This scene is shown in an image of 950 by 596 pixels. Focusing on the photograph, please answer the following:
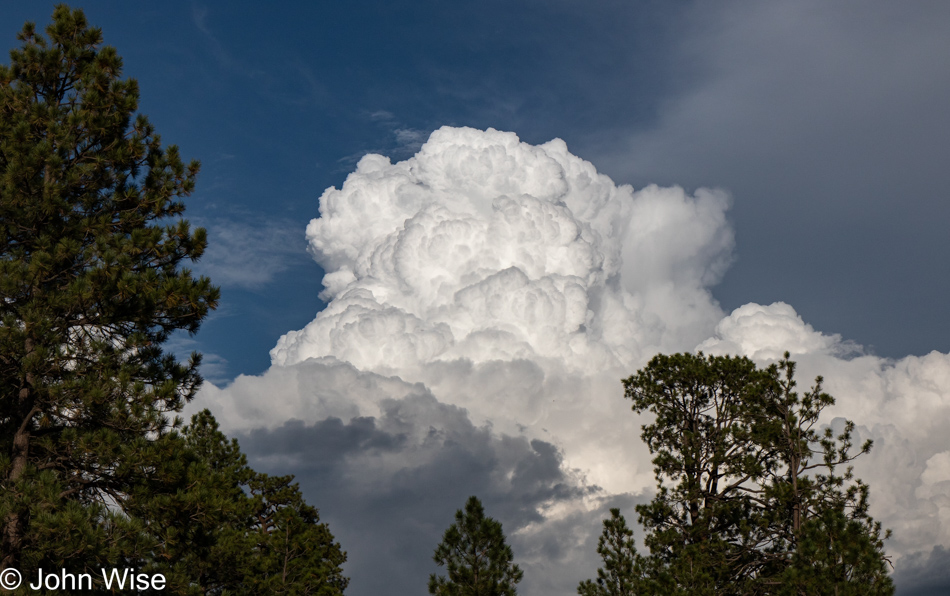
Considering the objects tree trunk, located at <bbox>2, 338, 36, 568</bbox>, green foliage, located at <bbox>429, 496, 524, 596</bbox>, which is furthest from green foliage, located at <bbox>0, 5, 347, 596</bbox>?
green foliage, located at <bbox>429, 496, 524, 596</bbox>

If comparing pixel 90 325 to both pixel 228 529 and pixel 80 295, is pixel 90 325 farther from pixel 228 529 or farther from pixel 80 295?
pixel 228 529

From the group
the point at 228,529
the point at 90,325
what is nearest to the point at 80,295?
the point at 90,325

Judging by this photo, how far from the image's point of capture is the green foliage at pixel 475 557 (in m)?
27.4

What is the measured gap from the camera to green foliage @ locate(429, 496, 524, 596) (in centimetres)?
2736

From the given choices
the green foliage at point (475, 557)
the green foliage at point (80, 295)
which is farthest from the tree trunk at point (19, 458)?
the green foliage at point (475, 557)

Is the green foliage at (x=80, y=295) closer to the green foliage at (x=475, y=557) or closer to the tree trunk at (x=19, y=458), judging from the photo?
the tree trunk at (x=19, y=458)

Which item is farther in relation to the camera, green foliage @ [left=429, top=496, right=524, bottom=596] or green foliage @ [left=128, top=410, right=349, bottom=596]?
green foliage @ [left=429, top=496, right=524, bottom=596]

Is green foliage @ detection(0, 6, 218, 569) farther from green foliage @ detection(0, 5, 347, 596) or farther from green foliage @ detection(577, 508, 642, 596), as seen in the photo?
green foliage @ detection(577, 508, 642, 596)

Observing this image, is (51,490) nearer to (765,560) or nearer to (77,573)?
(77,573)

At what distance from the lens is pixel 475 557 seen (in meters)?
→ 28.0

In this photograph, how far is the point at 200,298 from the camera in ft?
53.8

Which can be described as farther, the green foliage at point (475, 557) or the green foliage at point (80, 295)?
the green foliage at point (475, 557)

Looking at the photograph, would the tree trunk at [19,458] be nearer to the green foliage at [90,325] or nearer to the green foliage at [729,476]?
the green foliage at [90,325]

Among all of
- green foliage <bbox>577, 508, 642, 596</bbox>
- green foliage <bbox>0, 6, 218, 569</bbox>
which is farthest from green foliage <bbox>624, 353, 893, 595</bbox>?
green foliage <bbox>0, 6, 218, 569</bbox>
